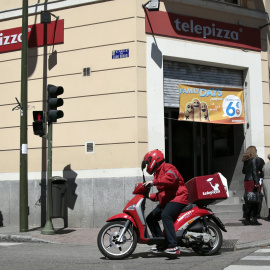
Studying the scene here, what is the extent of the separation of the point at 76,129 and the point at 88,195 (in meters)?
1.67

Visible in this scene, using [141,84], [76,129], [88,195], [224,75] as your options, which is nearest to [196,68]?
[224,75]

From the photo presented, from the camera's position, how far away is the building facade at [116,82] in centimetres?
1195

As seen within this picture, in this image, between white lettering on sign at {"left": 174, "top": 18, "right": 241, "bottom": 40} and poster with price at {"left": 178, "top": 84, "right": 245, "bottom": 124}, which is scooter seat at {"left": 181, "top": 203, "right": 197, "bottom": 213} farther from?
white lettering on sign at {"left": 174, "top": 18, "right": 241, "bottom": 40}

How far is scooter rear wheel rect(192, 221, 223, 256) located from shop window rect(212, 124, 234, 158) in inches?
259

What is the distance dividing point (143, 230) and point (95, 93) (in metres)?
5.58

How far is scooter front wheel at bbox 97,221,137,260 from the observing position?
7340 millimetres

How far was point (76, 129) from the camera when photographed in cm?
1234

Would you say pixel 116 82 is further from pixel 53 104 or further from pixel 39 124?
pixel 39 124

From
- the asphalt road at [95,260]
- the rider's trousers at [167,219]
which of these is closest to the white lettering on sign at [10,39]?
the asphalt road at [95,260]

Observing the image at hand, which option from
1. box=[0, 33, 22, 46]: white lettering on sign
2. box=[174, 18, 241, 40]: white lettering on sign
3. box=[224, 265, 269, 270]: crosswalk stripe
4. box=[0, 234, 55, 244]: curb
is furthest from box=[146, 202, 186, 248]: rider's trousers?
box=[0, 33, 22, 46]: white lettering on sign

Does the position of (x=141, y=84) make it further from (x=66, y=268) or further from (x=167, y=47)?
(x=66, y=268)

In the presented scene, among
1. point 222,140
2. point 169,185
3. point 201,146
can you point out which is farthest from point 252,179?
point 169,185

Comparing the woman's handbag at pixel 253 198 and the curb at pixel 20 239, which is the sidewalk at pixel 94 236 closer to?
the curb at pixel 20 239

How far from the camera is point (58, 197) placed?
433 inches
